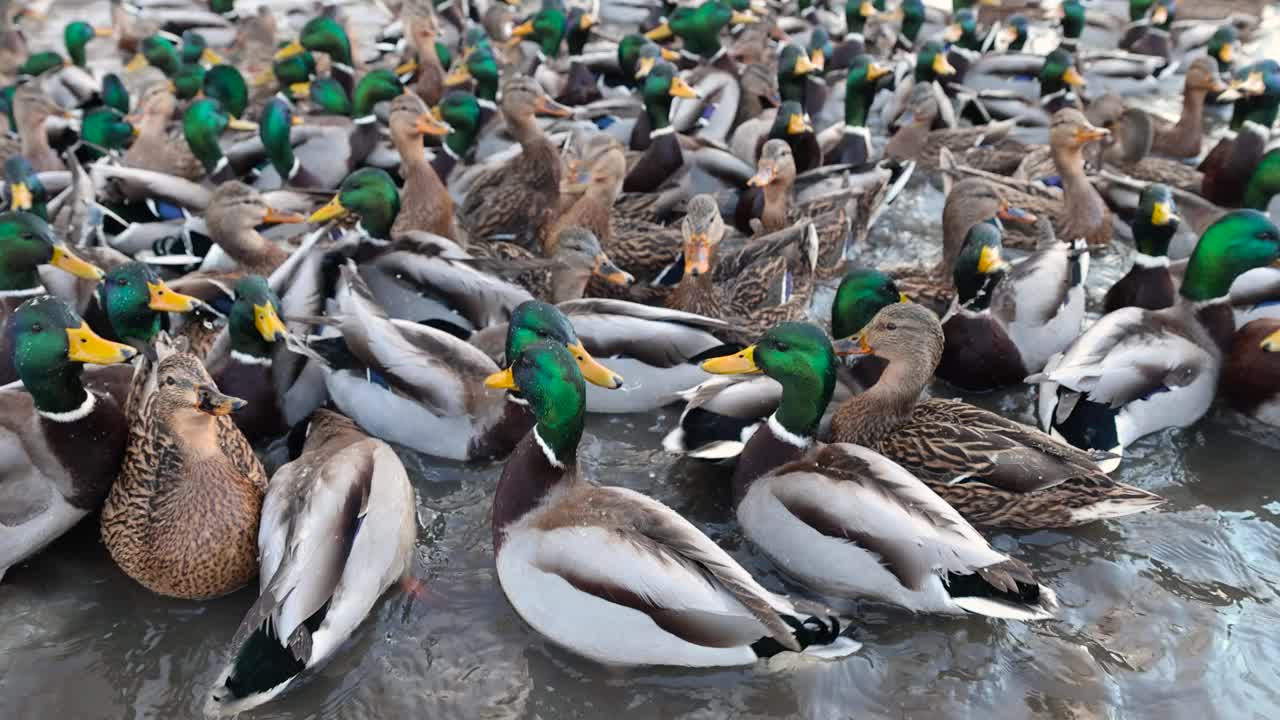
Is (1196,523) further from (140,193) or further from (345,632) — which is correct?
(140,193)

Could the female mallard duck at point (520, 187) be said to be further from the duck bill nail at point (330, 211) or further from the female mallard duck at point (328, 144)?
the female mallard duck at point (328, 144)

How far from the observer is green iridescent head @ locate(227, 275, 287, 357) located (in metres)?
4.27

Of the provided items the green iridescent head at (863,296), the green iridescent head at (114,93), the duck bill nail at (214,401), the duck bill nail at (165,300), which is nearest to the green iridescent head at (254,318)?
the duck bill nail at (165,300)

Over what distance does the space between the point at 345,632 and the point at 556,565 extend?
2.28 ft

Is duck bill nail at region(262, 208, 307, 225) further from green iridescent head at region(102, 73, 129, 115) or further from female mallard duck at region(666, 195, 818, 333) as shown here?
green iridescent head at region(102, 73, 129, 115)

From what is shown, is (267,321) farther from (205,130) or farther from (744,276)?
(205,130)

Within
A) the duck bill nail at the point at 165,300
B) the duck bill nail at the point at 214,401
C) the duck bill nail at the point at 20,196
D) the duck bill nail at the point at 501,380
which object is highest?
the duck bill nail at the point at 214,401

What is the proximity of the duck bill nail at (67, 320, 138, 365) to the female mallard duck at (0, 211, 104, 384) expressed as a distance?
1.02 m

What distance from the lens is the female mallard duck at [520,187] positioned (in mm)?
6414

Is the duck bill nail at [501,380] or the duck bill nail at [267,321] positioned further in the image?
the duck bill nail at [267,321]

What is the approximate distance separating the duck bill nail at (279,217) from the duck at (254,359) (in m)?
1.18

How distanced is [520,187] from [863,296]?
250cm

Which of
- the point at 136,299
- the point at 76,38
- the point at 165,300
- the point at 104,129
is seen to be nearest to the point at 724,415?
the point at 165,300

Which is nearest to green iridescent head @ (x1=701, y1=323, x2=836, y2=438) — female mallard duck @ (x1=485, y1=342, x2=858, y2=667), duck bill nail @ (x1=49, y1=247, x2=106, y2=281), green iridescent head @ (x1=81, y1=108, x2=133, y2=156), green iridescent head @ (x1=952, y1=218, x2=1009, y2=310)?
female mallard duck @ (x1=485, y1=342, x2=858, y2=667)
